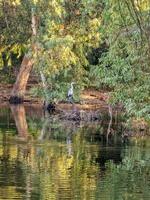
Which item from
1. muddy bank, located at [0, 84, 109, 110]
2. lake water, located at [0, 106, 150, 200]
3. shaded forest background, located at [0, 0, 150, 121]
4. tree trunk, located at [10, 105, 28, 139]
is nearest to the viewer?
lake water, located at [0, 106, 150, 200]

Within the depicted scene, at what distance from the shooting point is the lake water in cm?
1508

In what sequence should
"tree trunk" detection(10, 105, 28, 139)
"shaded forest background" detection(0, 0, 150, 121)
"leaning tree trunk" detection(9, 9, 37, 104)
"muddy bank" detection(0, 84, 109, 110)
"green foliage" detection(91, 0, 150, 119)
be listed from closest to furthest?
"green foliage" detection(91, 0, 150, 119), "tree trunk" detection(10, 105, 28, 139), "shaded forest background" detection(0, 0, 150, 121), "muddy bank" detection(0, 84, 109, 110), "leaning tree trunk" detection(9, 9, 37, 104)

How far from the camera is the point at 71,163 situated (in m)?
19.4

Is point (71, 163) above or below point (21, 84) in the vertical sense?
above

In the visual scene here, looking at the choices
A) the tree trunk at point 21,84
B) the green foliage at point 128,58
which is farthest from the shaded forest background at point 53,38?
the green foliage at point 128,58

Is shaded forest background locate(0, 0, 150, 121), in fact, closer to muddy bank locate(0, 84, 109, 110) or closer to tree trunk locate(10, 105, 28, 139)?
muddy bank locate(0, 84, 109, 110)

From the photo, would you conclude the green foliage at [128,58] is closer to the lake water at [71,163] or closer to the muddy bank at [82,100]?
the lake water at [71,163]

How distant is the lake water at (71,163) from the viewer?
49.5 ft

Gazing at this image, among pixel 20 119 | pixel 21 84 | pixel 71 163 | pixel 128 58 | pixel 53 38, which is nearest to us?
pixel 71 163

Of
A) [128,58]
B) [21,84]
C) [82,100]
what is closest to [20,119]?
[82,100]

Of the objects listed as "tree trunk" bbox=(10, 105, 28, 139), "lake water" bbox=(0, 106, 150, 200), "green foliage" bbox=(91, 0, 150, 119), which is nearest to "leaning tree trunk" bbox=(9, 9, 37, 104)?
"tree trunk" bbox=(10, 105, 28, 139)

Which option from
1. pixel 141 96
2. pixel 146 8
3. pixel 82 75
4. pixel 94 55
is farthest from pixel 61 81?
pixel 146 8

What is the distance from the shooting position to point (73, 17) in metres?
41.1

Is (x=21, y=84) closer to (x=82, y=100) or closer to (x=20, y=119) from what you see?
(x=82, y=100)
